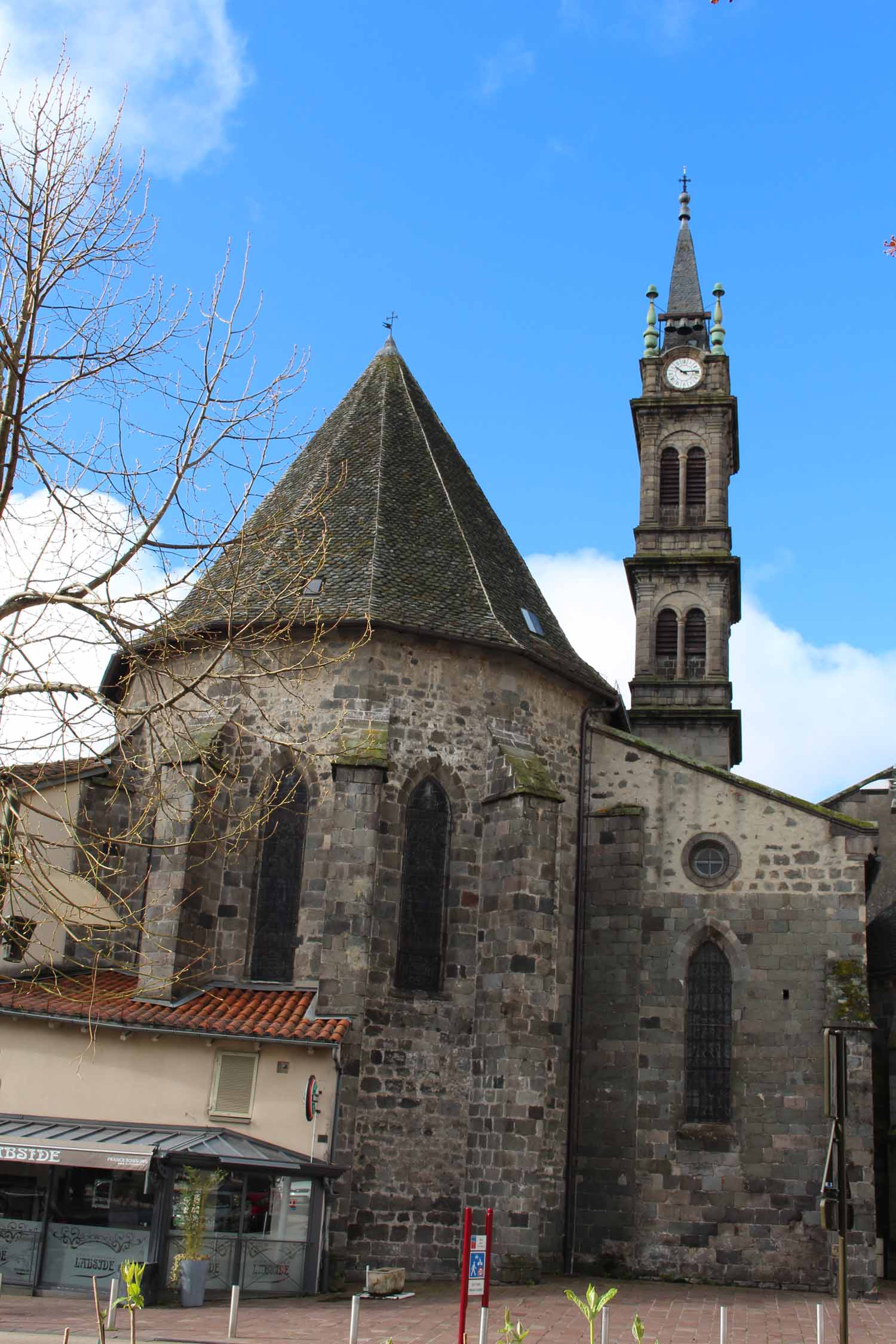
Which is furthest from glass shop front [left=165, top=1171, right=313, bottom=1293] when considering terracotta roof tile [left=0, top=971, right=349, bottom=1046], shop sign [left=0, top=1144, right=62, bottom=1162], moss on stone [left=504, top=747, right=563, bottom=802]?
moss on stone [left=504, top=747, right=563, bottom=802]

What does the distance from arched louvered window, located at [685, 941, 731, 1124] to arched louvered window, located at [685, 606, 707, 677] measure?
14.1m

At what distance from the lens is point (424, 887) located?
712 inches

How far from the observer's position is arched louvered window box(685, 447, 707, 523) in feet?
113

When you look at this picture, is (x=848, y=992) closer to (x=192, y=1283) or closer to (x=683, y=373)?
(x=192, y=1283)

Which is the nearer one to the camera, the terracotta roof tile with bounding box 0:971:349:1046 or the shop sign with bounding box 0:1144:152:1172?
the shop sign with bounding box 0:1144:152:1172

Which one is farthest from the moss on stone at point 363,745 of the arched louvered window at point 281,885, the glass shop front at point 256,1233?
the glass shop front at point 256,1233

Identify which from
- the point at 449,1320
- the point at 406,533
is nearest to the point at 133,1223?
the point at 449,1320

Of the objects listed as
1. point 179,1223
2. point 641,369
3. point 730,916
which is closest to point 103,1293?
point 179,1223

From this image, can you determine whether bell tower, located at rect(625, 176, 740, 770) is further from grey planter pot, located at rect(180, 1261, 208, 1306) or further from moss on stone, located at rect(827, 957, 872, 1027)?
grey planter pot, located at rect(180, 1261, 208, 1306)

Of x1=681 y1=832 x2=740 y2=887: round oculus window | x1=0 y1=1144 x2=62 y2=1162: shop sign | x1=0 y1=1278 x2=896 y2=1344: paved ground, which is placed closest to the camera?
x1=0 y1=1278 x2=896 y2=1344: paved ground

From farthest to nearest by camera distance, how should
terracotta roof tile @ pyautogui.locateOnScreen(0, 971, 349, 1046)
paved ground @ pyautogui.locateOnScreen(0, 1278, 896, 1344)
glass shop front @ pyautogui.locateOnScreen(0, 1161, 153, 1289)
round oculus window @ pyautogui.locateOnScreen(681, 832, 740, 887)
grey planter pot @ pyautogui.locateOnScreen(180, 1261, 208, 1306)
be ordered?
round oculus window @ pyautogui.locateOnScreen(681, 832, 740, 887) < terracotta roof tile @ pyautogui.locateOnScreen(0, 971, 349, 1046) < glass shop front @ pyautogui.locateOnScreen(0, 1161, 153, 1289) < grey planter pot @ pyautogui.locateOnScreen(180, 1261, 208, 1306) < paved ground @ pyautogui.locateOnScreen(0, 1278, 896, 1344)

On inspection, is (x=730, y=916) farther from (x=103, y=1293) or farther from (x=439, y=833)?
(x=103, y=1293)

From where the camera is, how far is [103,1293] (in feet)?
47.3

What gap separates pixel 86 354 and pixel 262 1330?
9.00m
